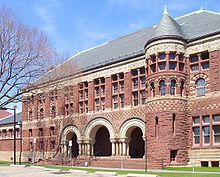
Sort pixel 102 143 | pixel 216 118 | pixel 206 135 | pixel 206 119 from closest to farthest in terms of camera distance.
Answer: pixel 216 118, pixel 206 135, pixel 206 119, pixel 102 143

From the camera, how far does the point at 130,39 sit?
156 ft

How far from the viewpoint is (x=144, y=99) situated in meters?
38.2

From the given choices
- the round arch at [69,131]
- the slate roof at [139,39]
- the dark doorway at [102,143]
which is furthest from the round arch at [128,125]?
the round arch at [69,131]

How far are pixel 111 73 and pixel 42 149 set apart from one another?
15.9m

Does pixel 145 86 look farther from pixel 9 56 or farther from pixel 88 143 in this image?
pixel 9 56

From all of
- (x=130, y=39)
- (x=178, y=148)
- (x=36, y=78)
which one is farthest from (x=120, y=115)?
(x=36, y=78)

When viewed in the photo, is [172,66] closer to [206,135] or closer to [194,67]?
[194,67]

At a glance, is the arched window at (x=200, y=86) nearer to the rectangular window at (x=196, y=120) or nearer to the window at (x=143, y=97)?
the rectangular window at (x=196, y=120)

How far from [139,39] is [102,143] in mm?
12607

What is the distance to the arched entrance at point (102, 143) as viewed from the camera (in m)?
45.9

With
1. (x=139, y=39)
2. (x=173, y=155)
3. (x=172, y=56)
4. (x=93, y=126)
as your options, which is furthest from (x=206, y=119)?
(x=139, y=39)

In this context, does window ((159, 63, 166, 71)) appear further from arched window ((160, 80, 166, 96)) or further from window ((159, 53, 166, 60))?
arched window ((160, 80, 166, 96))

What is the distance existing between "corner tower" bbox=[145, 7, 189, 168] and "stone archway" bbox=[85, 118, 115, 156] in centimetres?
746

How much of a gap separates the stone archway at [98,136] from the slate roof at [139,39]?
616cm
